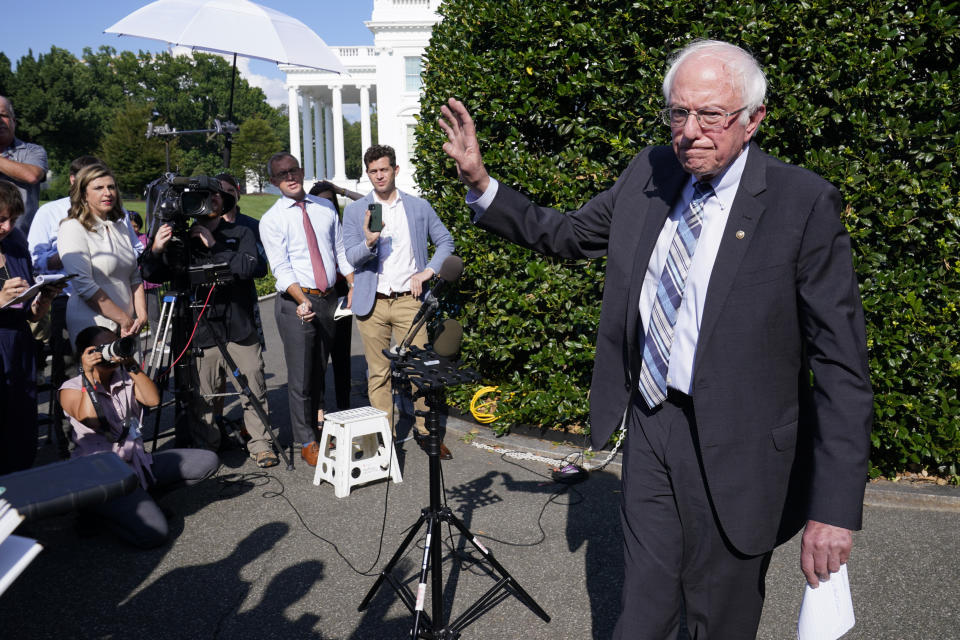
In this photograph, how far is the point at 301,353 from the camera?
595 centimetres

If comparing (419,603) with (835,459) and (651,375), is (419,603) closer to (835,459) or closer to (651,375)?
(651,375)

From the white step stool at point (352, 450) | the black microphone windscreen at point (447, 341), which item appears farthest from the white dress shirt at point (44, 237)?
the black microphone windscreen at point (447, 341)

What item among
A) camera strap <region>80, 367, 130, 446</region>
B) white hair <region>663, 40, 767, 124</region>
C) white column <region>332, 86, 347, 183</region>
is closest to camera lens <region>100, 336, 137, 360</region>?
camera strap <region>80, 367, 130, 446</region>

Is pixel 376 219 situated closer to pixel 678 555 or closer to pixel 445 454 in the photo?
pixel 445 454

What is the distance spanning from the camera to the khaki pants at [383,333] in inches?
233

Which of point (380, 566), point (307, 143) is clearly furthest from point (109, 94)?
point (380, 566)

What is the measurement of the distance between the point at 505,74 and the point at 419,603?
457cm

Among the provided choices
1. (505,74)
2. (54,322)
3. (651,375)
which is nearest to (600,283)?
(505,74)

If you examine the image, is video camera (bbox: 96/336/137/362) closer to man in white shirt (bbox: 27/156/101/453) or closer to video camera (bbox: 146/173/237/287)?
video camera (bbox: 146/173/237/287)

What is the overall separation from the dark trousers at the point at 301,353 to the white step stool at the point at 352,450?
0.43 metres

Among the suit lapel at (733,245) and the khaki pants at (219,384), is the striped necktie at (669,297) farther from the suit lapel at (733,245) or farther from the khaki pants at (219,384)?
the khaki pants at (219,384)

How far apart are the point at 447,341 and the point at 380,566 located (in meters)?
1.64

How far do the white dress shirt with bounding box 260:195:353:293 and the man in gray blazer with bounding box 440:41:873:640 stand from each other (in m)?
3.93

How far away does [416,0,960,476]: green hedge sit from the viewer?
466 centimetres
